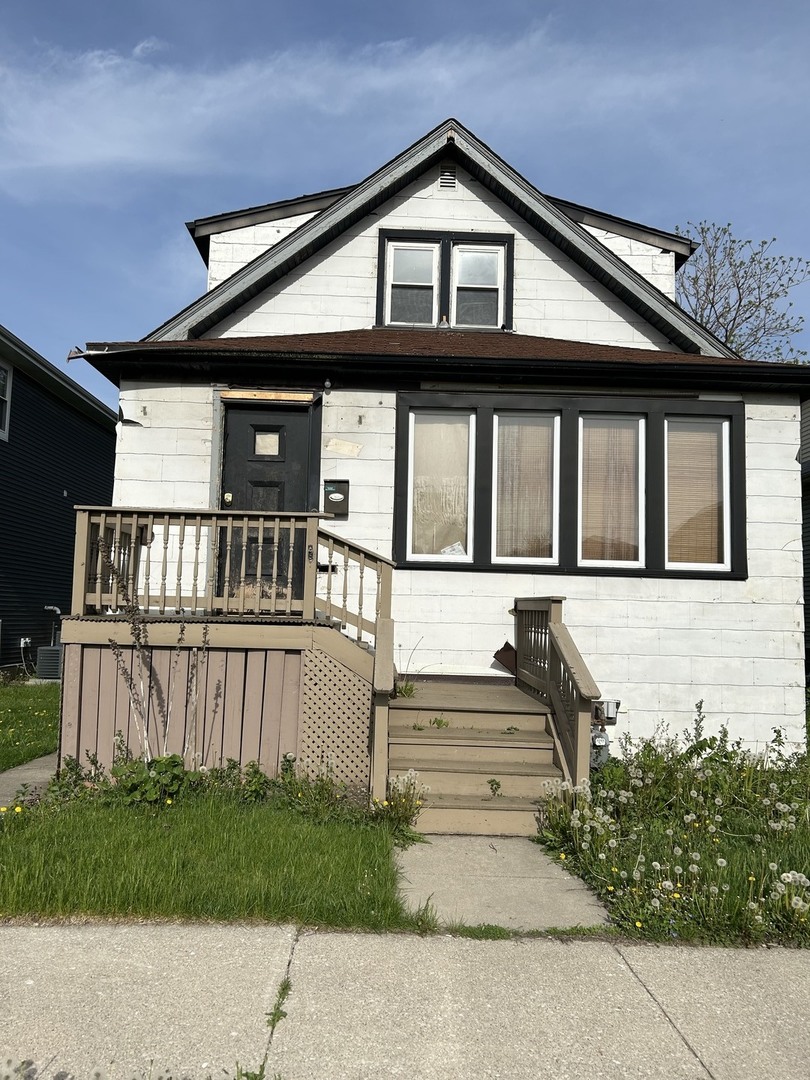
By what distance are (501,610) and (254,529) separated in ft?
9.00

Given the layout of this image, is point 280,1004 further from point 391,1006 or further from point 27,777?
point 27,777

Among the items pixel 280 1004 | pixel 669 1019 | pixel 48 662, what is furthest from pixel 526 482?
pixel 48 662

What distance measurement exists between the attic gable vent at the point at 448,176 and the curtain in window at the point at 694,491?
423 centimetres

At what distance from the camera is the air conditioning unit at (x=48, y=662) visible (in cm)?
1552

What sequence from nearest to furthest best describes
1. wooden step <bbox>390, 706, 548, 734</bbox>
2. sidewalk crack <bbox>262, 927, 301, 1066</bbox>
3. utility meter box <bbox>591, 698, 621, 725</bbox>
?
sidewalk crack <bbox>262, 927, 301, 1066</bbox>
wooden step <bbox>390, 706, 548, 734</bbox>
utility meter box <bbox>591, 698, 621, 725</bbox>

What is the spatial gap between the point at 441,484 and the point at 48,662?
10.6 m

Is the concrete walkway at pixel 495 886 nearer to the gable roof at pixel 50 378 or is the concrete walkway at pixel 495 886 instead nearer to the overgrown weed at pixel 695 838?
the overgrown weed at pixel 695 838

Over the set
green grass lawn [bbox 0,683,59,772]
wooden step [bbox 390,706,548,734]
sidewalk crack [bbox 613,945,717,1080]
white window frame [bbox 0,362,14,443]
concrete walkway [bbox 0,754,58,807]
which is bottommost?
sidewalk crack [bbox 613,945,717,1080]

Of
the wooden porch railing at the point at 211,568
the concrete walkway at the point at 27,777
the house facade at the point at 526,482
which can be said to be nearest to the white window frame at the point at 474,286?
the house facade at the point at 526,482

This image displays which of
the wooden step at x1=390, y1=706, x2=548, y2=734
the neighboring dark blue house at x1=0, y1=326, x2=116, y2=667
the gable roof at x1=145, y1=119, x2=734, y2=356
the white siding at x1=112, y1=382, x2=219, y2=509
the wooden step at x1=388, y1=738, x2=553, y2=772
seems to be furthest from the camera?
the neighboring dark blue house at x1=0, y1=326, x2=116, y2=667

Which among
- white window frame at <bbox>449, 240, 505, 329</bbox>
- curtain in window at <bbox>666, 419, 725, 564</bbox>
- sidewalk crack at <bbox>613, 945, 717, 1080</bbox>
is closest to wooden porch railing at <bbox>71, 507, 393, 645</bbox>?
sidewalk crack at <bbox>613, 945, 717, 1080</bbox>

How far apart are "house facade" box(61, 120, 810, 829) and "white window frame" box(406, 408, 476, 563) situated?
0.08 feet

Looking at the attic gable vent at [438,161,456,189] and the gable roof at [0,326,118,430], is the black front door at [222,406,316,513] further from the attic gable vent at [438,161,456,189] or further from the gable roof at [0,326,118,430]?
the gable roof at [0,326,118,430]

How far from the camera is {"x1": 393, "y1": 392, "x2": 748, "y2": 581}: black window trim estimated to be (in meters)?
8.46
